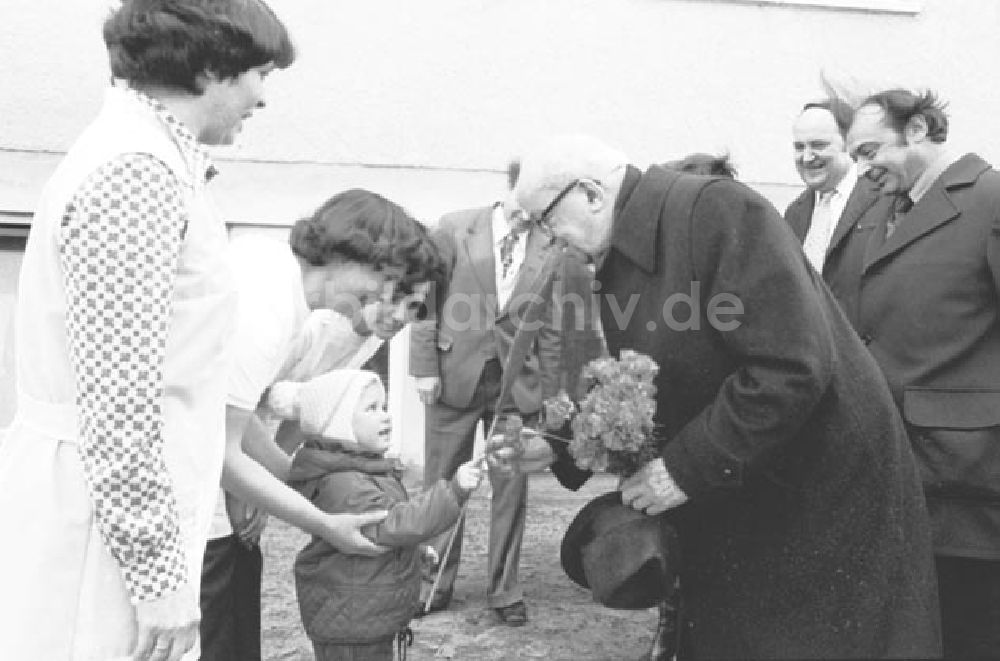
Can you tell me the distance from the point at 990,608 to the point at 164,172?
256 cm

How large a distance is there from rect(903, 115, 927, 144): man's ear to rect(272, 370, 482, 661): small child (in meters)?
1.68

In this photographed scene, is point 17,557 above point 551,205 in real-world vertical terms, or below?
below

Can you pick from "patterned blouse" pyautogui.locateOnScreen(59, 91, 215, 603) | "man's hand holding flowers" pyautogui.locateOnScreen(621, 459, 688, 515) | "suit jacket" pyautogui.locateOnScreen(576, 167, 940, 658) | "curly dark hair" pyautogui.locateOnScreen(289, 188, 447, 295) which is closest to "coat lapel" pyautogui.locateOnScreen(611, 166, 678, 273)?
"suit jacket" pyautogui.locateOnScreen(576, 167, 940, 658)

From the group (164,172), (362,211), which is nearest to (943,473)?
(362,211)

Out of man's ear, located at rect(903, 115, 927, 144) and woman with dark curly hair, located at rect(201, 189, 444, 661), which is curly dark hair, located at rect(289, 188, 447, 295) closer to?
woman with dark curly hair, located at rect(201, 189, 444, 661)

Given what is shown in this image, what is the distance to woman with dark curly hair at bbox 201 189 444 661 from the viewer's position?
277 cm

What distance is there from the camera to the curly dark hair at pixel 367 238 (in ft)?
9.76

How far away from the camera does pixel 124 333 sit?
1.77 m

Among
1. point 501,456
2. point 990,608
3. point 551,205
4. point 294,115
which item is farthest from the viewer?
point 294,115

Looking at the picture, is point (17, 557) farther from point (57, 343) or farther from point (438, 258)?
point (438, 258)

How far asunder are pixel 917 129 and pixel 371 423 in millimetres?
1854

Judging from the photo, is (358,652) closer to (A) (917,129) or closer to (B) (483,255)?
(A) (917,129)

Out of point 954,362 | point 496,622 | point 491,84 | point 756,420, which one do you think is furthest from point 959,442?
point 491,84

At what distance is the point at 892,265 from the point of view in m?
3.44
